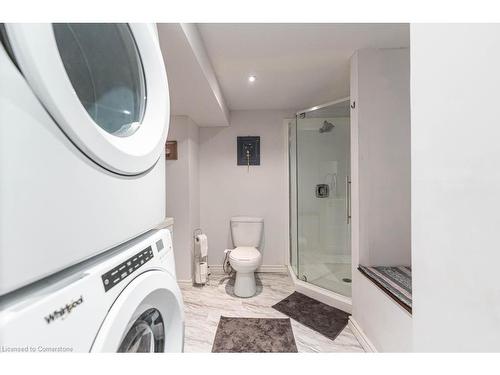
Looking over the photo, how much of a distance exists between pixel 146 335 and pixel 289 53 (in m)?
1.70

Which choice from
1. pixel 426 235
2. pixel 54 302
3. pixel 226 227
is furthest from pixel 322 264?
pixel 54 302

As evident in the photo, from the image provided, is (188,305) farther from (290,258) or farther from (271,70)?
(271,70)

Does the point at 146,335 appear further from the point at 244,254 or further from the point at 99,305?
the point at 244,254

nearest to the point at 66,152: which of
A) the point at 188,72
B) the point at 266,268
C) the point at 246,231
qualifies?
the point at 188,72

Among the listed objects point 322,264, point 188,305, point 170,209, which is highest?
point 170,209

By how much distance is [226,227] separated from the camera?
2533 millimetres

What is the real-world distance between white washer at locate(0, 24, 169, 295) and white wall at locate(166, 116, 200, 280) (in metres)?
1.55

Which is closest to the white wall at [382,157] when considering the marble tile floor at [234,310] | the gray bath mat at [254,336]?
the marble tile floor at [234,310]

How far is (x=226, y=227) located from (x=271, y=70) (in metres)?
1.75

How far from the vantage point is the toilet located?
6.47 ft

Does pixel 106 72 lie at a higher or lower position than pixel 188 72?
lower

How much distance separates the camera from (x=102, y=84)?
58 cm

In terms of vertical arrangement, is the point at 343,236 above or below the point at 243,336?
above
